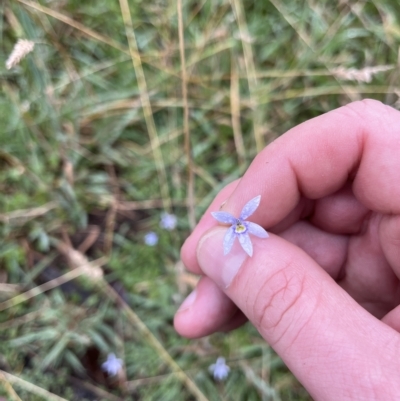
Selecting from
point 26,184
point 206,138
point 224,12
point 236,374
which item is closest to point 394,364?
point 236,374

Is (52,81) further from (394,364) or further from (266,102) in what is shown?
(394,364)

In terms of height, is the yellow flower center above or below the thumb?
above

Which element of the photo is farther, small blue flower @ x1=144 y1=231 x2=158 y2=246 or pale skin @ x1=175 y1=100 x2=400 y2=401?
small blue flower @ x1=144 y1=231 x2=158 y2=246

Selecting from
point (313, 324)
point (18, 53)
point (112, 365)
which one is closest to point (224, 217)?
point (313, 324)

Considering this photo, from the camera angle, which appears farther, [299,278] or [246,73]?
[246,73]

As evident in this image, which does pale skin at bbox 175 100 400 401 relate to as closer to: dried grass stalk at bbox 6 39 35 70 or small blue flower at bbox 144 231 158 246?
small blue flower at bbox 144 231 158 246

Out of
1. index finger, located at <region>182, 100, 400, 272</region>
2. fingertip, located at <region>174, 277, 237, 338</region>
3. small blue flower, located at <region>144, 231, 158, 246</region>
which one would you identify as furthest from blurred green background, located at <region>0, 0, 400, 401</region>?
index finger, located at <region>182, 100, 400, 272</region>
